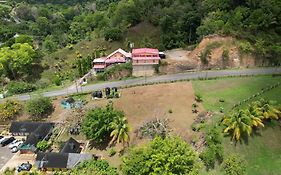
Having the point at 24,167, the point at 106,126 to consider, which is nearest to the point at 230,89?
the point at 106,126

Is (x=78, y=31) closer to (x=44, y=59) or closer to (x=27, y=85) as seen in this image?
(x=44, y=59)

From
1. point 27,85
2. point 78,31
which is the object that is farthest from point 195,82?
point 78,31

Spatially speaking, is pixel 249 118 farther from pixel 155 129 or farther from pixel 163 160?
pixel 163 160

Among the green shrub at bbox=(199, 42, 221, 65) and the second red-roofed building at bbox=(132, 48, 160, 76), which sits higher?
the green shrub at bbox=(199, 42, 221, 65)

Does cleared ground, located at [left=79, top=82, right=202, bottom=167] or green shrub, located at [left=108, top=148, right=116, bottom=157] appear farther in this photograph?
cleared ground, located at [left=79, top=82, right=202, bottom=167]

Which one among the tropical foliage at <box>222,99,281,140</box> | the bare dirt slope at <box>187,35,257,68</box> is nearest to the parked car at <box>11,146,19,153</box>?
the tropical foliage at <box>222,99,281,140</box>

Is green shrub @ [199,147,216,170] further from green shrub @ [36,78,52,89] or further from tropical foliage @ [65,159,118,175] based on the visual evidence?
green shrub @ [36,78,52,89]
